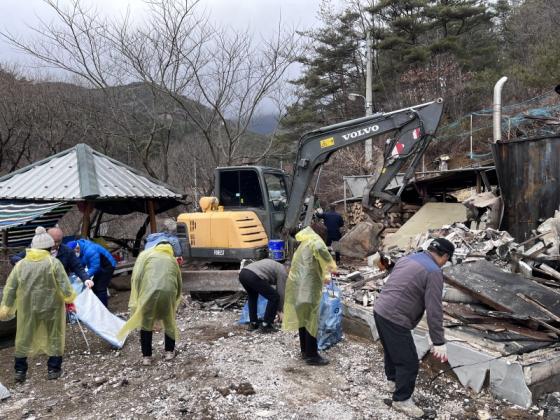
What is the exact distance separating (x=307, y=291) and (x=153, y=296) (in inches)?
65.0

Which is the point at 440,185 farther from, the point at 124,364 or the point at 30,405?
the point at 30,405

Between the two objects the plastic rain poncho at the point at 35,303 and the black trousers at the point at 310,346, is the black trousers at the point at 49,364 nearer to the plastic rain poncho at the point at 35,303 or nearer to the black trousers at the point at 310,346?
the plastic rain poncho at the point at 35,303

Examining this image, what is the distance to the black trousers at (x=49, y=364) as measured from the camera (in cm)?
515

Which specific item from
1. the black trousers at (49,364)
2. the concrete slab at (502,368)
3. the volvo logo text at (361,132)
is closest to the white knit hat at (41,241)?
the black trousers at (49,364)

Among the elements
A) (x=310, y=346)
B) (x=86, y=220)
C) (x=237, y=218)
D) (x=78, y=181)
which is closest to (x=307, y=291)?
(x=310, y=346)

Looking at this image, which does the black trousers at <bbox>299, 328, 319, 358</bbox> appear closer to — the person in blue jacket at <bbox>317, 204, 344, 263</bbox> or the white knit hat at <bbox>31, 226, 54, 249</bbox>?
the white knit hat at <bbox>31, 226, 54, 249</bbox>

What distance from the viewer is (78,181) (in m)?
9.05

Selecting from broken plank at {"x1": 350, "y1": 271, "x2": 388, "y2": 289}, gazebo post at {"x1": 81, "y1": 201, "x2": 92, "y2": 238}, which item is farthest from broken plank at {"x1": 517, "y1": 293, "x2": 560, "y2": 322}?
gazebo post at {"x1": 81, "y1": 201, "x2": 92, "y2": 238}

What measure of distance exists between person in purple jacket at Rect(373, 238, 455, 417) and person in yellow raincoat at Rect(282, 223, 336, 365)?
1.25 meters

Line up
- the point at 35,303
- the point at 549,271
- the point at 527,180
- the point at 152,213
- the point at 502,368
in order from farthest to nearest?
1. the point at 152,213
2. the point at 527,180
3. the point at 549,271
4. the point at 35,303
5. the point at 502,368

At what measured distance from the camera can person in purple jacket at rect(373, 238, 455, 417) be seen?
12.5ft

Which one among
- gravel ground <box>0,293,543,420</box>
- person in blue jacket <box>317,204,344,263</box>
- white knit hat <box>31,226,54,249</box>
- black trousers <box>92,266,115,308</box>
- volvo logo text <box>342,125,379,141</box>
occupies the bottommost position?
gravel ground <box>0,293,543,420</box>

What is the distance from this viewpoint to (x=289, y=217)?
852cm

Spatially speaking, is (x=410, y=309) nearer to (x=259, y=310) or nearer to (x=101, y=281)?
(x=259, y=310)
